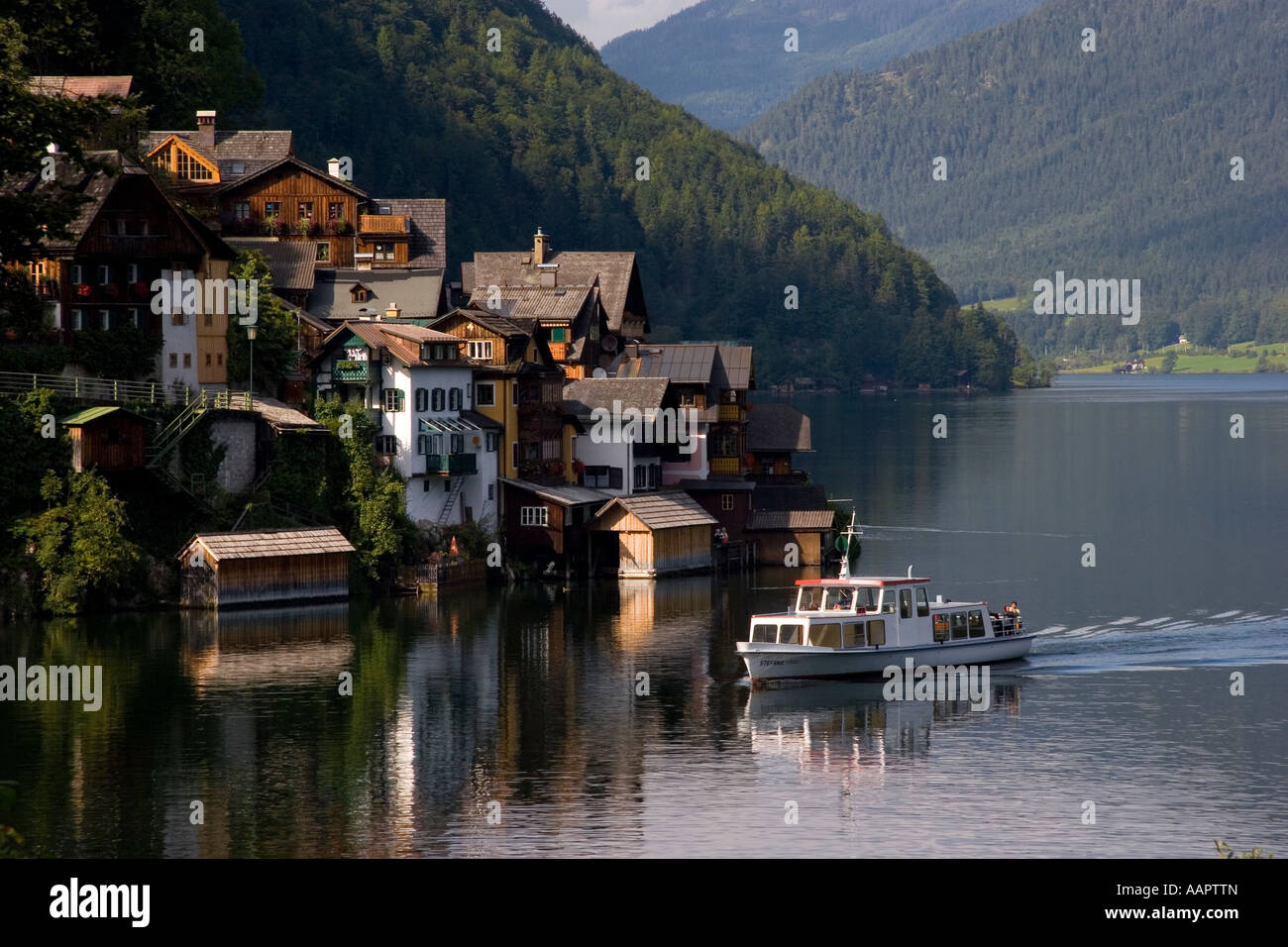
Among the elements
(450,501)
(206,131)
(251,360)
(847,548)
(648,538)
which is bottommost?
(847,548)

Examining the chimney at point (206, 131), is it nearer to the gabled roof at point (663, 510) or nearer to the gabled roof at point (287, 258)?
the gabled roof at point (287, 258)

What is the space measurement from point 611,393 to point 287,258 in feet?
77.4

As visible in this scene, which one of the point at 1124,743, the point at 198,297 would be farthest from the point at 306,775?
the point at 198,297

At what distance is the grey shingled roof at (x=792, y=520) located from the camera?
112375 millimetres

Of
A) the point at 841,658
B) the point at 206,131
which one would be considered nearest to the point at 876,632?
the point at 841,658

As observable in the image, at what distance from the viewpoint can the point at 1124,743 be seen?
65.2 m

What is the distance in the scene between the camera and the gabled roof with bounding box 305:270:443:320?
117188 millimetres

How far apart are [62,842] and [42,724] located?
16035 millimetres

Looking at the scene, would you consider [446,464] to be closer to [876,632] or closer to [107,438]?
[107,438]

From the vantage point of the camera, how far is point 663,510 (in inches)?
4205

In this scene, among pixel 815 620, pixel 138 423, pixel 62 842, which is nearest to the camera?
pixel 62 842

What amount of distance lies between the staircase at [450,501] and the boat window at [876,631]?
97.0ft
